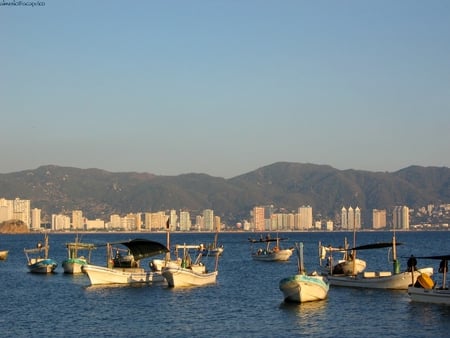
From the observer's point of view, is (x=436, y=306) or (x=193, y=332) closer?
(x=193, y=332)

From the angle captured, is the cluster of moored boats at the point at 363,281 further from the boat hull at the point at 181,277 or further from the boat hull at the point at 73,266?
the boat hull at the point at 73,266

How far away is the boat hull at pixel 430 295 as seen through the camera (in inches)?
2125

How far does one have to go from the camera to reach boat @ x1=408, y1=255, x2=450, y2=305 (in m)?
54.1

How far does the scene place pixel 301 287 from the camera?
5594cm

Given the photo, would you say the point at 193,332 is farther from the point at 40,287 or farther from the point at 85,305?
the point at 40,287

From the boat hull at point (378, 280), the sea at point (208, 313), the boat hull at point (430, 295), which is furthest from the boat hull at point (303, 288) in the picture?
the boat hull at point (378, 280)

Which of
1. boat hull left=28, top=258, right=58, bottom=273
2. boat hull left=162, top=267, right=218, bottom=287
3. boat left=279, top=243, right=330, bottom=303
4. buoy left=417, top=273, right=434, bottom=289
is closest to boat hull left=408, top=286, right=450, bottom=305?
buoy left=417, top=273, right=434, bottom=289

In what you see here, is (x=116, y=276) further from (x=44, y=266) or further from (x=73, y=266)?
(x=44, y=266)

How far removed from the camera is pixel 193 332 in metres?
45.8

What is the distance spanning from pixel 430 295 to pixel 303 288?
8590 mm

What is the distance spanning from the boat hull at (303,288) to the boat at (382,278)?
8.95 m

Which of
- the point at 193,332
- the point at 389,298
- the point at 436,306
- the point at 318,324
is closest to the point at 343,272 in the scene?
the point at 389,298

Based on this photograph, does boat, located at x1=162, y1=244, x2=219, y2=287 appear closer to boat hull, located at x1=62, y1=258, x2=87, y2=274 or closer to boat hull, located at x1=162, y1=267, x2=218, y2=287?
boat hull, located at x1=162, y1=267, x2=218, y2=287

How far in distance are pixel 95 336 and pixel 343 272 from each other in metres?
34.0
